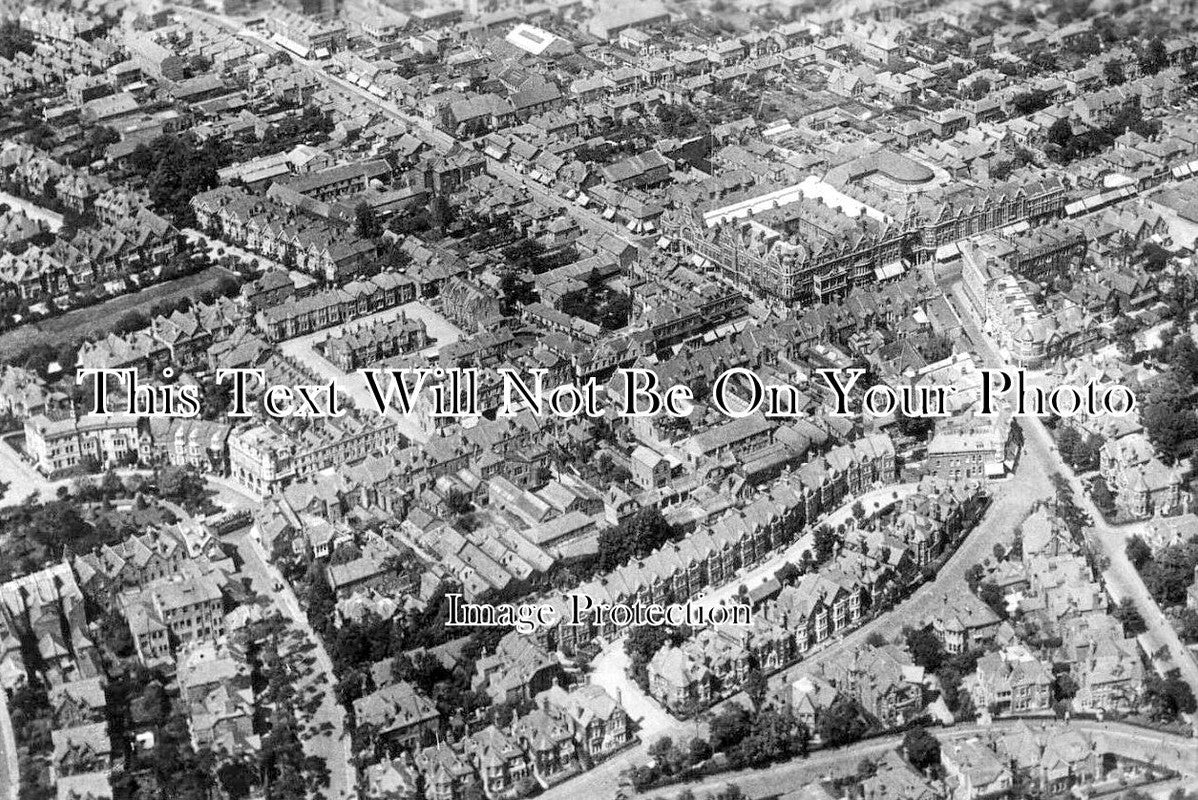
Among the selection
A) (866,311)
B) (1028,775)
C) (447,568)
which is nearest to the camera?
(1028,775)

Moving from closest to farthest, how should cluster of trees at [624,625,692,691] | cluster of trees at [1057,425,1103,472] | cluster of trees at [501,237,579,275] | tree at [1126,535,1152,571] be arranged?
cluster of trees at [624,625,692,691], tree at [1126,535,1152,571], cluster of trees at [1057,425,1103,472], cluster of trees at [501,237,579,275]

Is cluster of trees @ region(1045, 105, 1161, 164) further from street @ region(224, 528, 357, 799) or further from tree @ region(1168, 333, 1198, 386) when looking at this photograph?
street @ region(224, 528, 357, 799)

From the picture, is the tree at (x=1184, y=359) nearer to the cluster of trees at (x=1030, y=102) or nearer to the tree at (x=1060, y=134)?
the tree at (x=1060, y=134)

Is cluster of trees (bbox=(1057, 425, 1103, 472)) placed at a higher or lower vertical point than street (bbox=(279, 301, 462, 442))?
lower

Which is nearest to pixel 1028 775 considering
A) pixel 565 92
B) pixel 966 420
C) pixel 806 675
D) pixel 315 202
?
pixel 806 675

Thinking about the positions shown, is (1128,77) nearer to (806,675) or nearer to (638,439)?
(638,439)

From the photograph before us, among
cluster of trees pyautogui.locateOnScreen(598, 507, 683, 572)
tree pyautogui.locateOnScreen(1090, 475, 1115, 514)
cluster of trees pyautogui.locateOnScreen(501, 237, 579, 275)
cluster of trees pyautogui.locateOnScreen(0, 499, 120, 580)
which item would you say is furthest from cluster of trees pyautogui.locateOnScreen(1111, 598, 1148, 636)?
cluster of trees pyautogui.locateOnScreen(501, 237, 579, 275)
